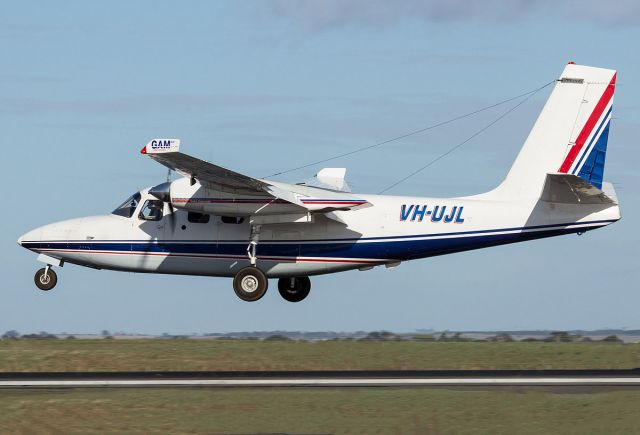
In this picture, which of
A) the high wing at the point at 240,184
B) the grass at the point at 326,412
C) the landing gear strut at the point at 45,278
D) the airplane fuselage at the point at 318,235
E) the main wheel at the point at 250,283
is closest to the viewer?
the grass at the point at 326,412

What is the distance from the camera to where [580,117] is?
2780cm

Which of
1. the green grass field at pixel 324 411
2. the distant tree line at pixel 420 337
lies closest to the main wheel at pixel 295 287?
the distant tree line at pixel 420 337

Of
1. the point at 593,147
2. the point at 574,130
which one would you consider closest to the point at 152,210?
the point at 574,130

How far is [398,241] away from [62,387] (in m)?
11.5

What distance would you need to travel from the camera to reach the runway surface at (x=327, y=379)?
19734 millimetres

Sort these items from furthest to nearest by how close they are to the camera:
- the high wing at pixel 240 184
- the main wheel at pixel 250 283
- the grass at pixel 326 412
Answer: the main wheel at pixel 250 283, the high wing at pixel 240 184, the grass at pixel 326 412

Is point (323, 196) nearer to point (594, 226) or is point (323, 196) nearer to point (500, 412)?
point (594, 226)

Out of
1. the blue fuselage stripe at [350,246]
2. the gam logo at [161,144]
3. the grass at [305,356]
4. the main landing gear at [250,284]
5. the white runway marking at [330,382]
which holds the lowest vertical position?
the white runway marking at [330,382]

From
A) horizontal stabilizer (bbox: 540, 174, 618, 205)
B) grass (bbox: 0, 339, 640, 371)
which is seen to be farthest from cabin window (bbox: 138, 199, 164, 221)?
horizontal stabilizer (bbox: 540, 174, 618, 205)

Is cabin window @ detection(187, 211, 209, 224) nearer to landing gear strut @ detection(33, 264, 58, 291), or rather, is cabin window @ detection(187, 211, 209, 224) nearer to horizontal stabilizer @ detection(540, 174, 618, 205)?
landing gear strut @ detection(33, 264, 58, 291)

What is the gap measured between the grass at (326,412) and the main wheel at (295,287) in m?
12.5

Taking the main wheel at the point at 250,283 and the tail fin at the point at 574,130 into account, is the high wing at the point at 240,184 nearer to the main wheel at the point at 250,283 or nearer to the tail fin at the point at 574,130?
the main wheel at the point at 250,283

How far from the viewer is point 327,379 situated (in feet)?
67.4

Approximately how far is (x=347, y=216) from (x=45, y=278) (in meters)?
9.28
